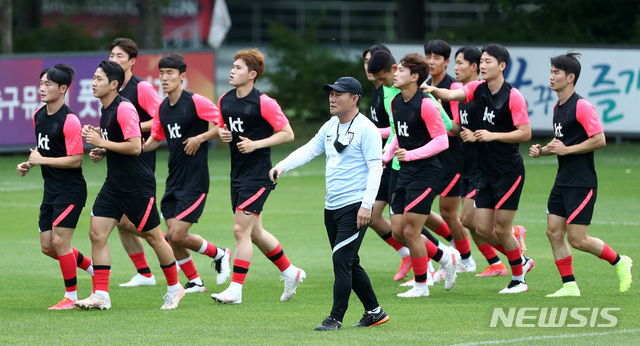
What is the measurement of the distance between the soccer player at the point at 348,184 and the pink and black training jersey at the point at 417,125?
1.58 meters

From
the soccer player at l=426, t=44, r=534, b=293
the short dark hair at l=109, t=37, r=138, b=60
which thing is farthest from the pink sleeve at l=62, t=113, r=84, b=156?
the soccer player at l=426, t=44, r=534, b=293

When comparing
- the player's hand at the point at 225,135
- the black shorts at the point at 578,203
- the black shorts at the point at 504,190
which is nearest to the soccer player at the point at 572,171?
the black shorts at the point at 578,203

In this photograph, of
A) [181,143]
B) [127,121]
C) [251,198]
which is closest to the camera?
[127,121]

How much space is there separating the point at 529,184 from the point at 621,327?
39.5 feet

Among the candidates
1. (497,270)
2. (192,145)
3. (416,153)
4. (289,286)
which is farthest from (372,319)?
(497,270)

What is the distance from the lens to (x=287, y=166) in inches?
338

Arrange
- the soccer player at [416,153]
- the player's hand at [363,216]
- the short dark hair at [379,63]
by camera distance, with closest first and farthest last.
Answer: the player's hand at [363,216]
the soccer player at [416,153]
the short dark hair at [379,63]

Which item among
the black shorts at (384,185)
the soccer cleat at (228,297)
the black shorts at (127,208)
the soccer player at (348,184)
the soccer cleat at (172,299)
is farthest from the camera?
the black shorts at (384,185)

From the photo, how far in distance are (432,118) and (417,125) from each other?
208 millimetres

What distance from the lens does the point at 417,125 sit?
1011 centimetres

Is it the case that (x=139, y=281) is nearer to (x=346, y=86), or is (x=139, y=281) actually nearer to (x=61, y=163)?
(x=61, y=163)

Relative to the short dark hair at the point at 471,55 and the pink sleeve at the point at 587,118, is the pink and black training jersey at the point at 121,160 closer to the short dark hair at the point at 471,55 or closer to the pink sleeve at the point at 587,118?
the short dark hair at the point at 471,55

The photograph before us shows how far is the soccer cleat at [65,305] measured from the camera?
9.72 meters

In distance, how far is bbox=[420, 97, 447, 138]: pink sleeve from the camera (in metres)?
9.95
